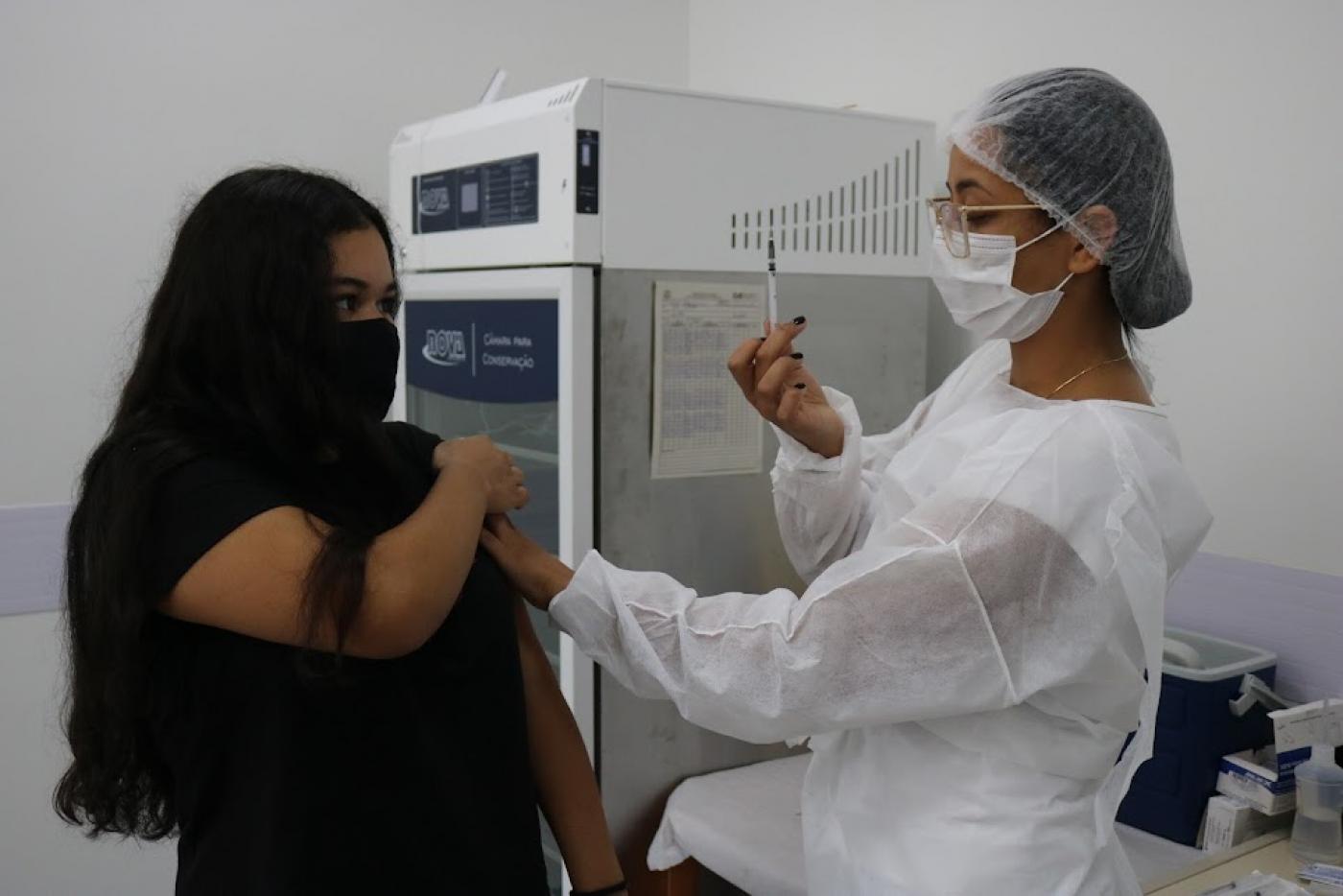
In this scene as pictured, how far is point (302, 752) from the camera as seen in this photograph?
3.79 ft

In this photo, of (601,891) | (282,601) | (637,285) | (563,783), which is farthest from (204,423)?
(637,285)

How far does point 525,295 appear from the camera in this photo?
77.7 inches

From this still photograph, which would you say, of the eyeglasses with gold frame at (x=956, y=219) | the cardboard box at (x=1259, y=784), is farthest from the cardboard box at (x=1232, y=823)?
the eyeglasses with gold frame at (x=956, y=219)

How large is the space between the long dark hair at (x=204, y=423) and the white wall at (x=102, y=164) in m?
1.47

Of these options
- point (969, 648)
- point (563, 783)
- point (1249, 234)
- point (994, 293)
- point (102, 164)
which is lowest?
point (563, 783)

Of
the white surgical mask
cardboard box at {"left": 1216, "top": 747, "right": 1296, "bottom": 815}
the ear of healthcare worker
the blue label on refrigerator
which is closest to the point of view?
the white surgical mask

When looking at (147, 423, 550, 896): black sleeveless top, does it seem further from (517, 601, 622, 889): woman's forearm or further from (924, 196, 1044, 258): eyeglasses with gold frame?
(924, 196, 1044, 258): eyeglasses with gold frame

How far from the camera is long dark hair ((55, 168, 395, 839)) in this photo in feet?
3.67

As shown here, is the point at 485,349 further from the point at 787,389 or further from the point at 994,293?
the point at 994,293

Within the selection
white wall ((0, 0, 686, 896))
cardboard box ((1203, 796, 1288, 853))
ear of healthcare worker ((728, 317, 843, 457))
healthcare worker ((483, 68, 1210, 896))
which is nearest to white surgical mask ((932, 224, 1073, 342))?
healthcare worker ((483, 68, 1210, 896))

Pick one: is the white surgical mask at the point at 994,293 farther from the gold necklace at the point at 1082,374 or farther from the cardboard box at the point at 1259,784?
the cardboard box at the point at 1259,784

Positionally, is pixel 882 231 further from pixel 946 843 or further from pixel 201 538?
pixel 201 538

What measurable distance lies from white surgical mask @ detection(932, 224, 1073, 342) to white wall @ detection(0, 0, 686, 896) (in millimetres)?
1825

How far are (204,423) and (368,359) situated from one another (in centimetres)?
18
